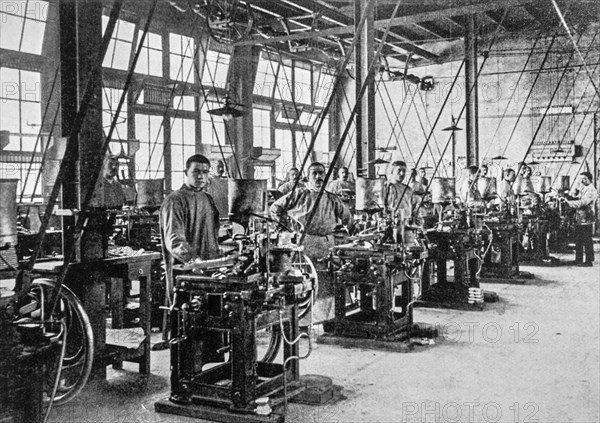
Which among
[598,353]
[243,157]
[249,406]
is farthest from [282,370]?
[243,157]

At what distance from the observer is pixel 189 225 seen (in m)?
4.38

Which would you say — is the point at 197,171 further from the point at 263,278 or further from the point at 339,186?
the point at 339,186

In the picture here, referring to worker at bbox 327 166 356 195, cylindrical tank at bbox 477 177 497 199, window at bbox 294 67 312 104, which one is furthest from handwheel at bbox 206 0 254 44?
window at bbox 294 67 312 104

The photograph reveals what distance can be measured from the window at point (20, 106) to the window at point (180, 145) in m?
3.15

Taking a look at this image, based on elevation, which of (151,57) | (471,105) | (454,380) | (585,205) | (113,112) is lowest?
(454,380)

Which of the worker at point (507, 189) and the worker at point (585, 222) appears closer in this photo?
the worker at point (507, 189)

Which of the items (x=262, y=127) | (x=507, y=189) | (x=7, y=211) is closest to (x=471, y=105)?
(x=507, y=189)

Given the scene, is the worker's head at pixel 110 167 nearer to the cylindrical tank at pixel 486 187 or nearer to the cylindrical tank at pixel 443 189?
the cylindrical tank at pixel 443 189

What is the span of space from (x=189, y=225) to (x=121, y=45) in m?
8.26

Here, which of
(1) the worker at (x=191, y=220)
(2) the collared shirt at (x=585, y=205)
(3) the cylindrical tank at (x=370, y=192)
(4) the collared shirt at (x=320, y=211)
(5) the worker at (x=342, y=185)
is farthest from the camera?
(5) the worker at (x=342, y=185)

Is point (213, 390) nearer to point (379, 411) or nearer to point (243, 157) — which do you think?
point (379, 411)

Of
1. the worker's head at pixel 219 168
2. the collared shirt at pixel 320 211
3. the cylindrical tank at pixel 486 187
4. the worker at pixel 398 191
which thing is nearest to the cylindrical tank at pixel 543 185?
the cylindrical tank at pixel 486 187

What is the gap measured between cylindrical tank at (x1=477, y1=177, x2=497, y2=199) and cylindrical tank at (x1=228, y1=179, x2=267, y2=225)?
543 cm

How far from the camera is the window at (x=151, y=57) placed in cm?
1219
